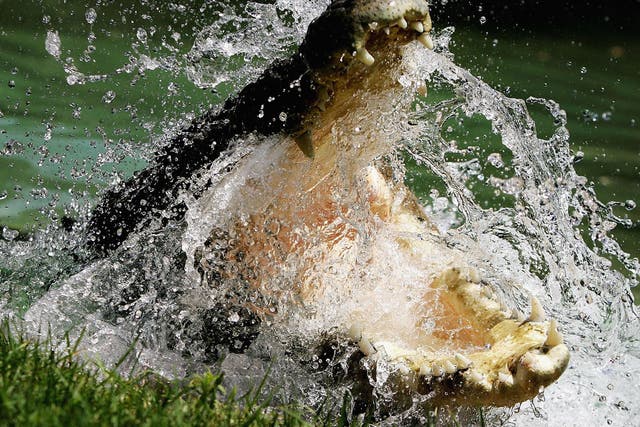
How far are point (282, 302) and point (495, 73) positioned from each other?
5.46 m

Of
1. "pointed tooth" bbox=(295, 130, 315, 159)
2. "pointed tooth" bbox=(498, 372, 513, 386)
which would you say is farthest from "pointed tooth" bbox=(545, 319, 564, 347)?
"pointed tooth" bbox=(295, 130, 315, 159)

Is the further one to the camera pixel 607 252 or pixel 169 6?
pixel 169 6

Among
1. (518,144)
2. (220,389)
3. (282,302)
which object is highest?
(220,389)

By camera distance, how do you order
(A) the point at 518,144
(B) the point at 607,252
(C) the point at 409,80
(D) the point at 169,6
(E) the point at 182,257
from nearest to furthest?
(C) the point at 409,80 → (E) the point at 182,257 → (A) the point at 518,144 → (B) the point at 607,252 → (D) the point at 169,6

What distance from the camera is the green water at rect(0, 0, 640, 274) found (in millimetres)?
4910

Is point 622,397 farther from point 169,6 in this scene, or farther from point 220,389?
point 169,6

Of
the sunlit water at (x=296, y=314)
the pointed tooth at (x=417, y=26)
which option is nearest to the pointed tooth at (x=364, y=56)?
the pointed tooth at (x=417, y=26)

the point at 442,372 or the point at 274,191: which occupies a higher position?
the point at 274,191

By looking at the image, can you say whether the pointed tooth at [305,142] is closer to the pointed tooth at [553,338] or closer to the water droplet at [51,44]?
the pointed tooth at [553,338]

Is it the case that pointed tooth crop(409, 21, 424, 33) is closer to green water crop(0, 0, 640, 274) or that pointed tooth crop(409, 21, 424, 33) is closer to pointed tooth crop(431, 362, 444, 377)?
pointed tooth crop(431, 362, 444, 377)

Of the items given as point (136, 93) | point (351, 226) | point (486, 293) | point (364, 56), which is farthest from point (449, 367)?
point (136, 93)

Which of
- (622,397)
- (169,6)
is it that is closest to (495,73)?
(169,6)

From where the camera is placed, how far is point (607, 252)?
14.3 feet

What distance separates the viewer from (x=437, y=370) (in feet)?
7.29
